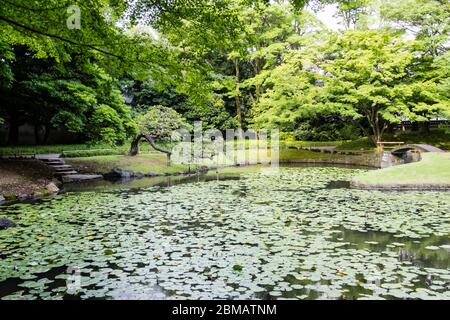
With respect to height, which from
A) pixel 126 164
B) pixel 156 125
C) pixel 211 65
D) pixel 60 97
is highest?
pixel 211 65

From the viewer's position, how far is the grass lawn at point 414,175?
12.7 meters

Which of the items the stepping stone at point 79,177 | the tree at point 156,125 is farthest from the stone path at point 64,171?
the tree at point 156,125

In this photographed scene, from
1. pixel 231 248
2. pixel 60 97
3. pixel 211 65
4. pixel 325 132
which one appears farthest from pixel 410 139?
pixel 231 248

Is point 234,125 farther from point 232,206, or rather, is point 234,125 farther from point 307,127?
point 232,206

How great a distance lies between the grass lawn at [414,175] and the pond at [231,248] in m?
1.21

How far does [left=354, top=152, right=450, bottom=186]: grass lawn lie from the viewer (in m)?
12.7

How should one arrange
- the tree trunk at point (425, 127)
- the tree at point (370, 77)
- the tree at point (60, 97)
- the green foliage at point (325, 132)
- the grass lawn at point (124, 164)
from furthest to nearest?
the green foliage at point (325, 132) → the tree trunk at point (425, 127) → the tree at point (370, 77) → the grass lawn at point (124, 164) → the tree at point (60, 97)

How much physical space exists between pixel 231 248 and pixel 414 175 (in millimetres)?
9372

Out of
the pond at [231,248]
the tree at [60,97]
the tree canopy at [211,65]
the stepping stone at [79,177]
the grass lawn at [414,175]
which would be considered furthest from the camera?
the stepping stone at [79,177]

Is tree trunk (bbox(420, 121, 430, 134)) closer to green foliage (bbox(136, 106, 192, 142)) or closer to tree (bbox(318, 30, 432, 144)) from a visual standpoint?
tree (bbox(318, 30, 432, 144))

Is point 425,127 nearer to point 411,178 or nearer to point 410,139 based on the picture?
point 410,139

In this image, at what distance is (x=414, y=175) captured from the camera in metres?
13.1

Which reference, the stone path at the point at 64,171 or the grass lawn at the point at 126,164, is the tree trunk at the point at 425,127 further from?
the stone path at the point at 64,171
